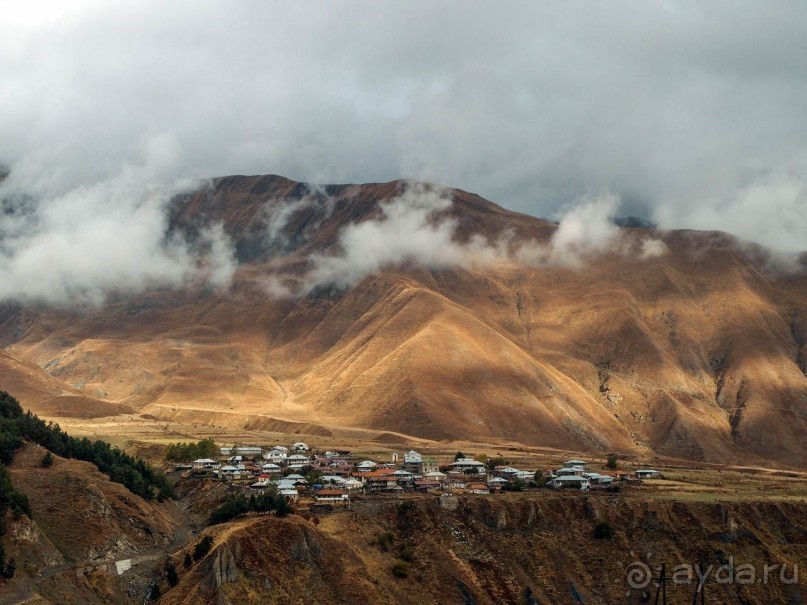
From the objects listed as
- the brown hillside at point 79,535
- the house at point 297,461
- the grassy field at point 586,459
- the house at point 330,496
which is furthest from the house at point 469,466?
the brown hillside at point 79,535

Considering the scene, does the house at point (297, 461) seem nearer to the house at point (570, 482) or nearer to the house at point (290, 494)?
the house at point (290, 494)

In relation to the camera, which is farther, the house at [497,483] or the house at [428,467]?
the house at [428,467]

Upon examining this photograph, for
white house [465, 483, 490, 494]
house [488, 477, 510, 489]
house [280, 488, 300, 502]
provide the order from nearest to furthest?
house [280, 488, 300, 502], white house [465, 483, 490, 494], house [488, 477, 510, 489]

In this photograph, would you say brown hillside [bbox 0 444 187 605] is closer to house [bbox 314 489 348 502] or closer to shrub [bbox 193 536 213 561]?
shrub [bbox 193 536 213 561]

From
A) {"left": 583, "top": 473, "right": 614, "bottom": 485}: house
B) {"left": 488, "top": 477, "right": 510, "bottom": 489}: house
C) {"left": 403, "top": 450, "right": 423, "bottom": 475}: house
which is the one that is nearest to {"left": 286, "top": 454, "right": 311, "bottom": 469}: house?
{"left": 403, "top": 450, "right": 423, "bottom": 475}: house

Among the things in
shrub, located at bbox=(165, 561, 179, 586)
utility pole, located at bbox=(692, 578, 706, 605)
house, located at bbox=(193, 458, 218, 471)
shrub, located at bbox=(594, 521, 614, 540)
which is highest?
house, located at bbox=(193, 458, 218, 471)

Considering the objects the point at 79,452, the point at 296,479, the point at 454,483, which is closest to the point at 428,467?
the point at 454,483

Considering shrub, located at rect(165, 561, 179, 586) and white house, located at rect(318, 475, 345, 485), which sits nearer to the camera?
shrub, located at rect(165, 561, 179, 586)
